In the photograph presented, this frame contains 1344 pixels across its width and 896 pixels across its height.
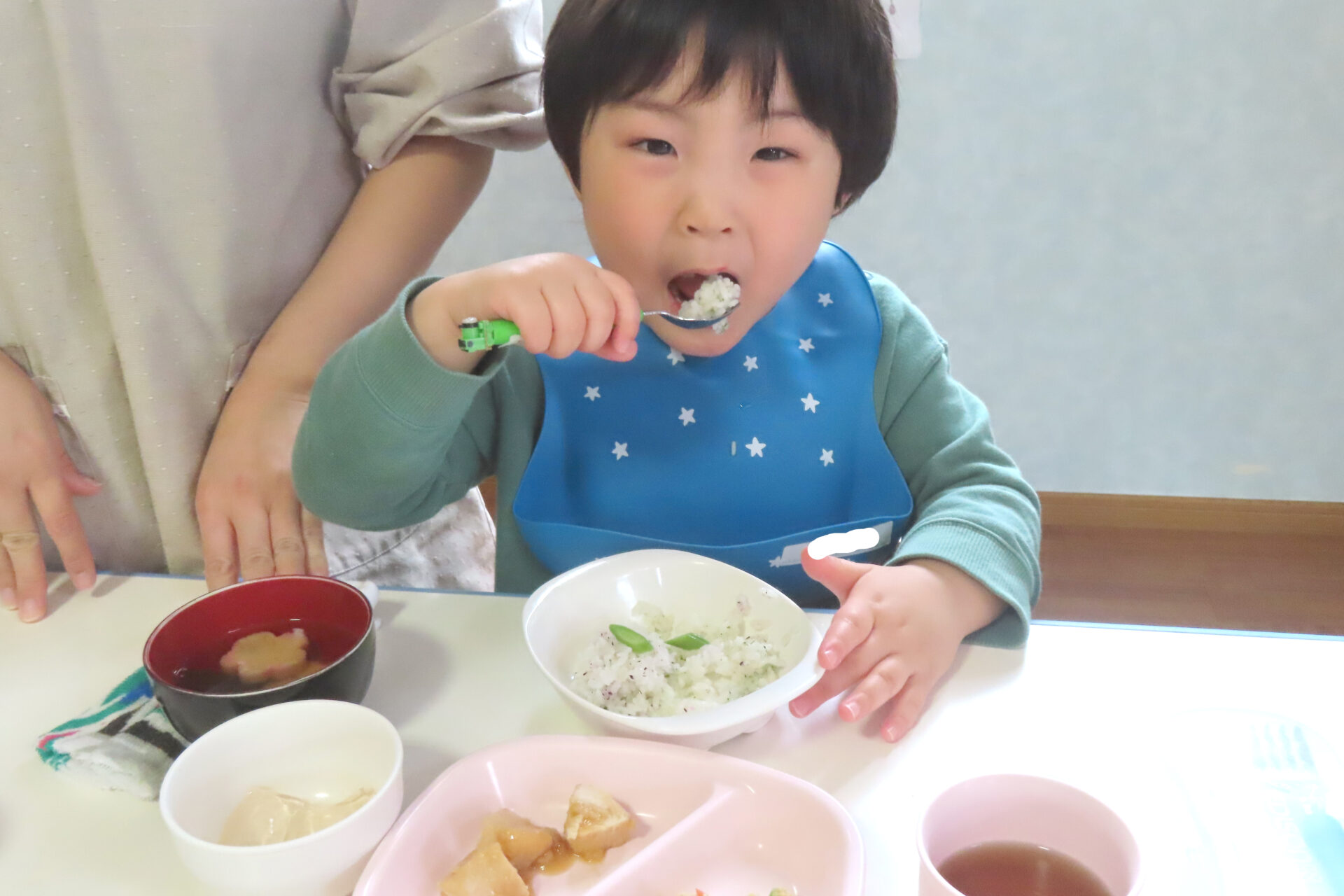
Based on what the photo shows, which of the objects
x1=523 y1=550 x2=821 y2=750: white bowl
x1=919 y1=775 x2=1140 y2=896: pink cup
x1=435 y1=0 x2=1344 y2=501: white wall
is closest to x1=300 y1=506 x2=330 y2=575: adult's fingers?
x1=523 y1=550 x2=821 y2=750: white bowl

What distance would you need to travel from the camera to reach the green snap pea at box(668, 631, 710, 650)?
2.80 feet

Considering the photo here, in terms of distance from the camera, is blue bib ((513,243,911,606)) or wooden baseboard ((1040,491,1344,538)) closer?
blue bib ((513,243,911,606))

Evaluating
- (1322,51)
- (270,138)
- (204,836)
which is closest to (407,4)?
(270,138)

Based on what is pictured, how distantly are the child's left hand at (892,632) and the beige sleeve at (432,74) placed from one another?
670 millimetres

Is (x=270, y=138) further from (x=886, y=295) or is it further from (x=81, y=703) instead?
(x=886, y=295)

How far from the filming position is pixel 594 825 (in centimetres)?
69

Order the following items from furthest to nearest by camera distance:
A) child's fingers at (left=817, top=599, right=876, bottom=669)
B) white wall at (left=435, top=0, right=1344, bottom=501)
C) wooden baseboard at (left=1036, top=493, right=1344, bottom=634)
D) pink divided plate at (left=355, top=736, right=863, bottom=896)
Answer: wooden baseboard at (left=1036, top=493, right=1344, bottom=634)
white wall at (left=435, top=0, right=1344, bottom=501)
child's fingers at (left=817, top=599, right=876, bottom=669)
pink divided plate at (left=355, top=736, right=863, bottom=896)

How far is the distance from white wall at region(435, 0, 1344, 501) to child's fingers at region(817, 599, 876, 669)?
2.10 m

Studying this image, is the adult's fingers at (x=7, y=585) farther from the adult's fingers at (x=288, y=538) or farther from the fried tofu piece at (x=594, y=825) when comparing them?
the fried tofu piece at (x=594, y=825)

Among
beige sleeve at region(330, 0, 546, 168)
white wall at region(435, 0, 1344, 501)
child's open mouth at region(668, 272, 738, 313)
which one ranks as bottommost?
white wall at region(435, 0, 1344, 501)

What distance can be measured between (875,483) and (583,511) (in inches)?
14.3

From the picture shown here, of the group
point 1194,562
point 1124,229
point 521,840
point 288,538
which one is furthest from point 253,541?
point 1194,562

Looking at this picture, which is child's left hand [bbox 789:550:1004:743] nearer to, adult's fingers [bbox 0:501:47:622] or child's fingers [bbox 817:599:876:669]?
child's fingers [bbox 817:599:876:669]

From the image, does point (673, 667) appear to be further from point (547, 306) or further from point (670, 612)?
point (547, 306)
